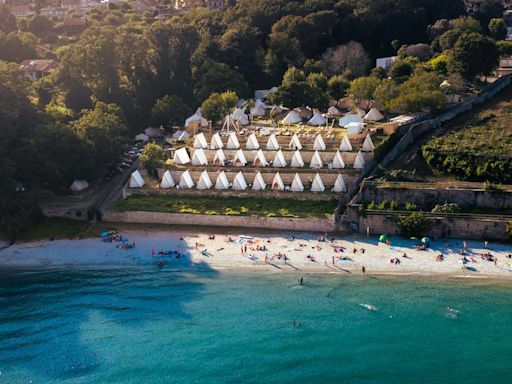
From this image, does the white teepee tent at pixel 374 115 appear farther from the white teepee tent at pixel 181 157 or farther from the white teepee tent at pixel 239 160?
the white teepee tent at pixel 181 157

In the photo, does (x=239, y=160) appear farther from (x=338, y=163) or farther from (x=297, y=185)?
(x=338, y=163)

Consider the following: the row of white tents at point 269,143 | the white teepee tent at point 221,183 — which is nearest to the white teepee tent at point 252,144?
the row of white tents at point 269,143

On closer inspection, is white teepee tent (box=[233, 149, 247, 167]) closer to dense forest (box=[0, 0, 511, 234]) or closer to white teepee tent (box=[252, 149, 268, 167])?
white teepee tent (box=[252, 149, 268, 167])

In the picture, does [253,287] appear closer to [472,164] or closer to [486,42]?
[472,164]

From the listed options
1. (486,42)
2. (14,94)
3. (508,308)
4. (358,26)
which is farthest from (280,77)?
(508,308)

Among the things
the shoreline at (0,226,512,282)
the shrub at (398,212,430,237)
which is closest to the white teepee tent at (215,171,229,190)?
the shoreline at (0,226,512,282)

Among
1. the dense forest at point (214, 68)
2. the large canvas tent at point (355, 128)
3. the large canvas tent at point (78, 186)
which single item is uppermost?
the dense forest at point (214, 68)
